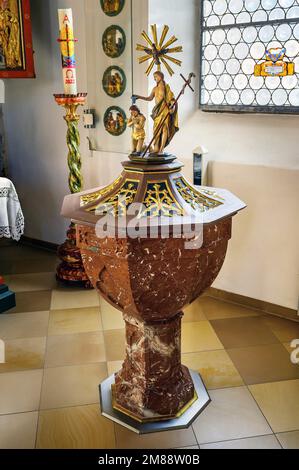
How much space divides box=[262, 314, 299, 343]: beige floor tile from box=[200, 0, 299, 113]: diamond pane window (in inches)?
61.4

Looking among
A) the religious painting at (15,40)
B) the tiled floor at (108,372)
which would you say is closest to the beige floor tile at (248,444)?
the tiled floor at (108,372)

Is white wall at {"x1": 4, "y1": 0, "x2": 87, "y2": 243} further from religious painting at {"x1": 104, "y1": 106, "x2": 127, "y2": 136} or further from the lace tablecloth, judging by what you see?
the lace tablecloth

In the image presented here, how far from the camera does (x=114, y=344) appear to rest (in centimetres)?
339

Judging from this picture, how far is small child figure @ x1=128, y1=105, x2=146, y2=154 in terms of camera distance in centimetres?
235

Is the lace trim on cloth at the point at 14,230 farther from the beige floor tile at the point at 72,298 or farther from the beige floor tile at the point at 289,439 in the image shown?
the beige floor tile at the point at 289,439

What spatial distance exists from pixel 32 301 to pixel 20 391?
1.25m

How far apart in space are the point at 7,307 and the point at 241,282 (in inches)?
74.5

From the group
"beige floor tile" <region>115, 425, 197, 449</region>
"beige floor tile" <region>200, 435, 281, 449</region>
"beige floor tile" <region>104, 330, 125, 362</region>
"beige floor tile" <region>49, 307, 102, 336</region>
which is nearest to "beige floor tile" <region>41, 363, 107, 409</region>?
"beige floor tile" <region>104, 330, 125, 362</region>

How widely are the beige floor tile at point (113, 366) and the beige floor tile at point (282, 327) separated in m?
1.17

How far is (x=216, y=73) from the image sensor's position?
12.9 ft

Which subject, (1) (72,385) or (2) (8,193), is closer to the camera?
(1) (72,385)

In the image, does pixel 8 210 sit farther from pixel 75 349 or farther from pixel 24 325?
pixel 75 349

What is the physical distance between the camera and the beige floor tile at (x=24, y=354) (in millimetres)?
3123

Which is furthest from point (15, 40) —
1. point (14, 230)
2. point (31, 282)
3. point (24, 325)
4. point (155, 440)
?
point (155, 440)
